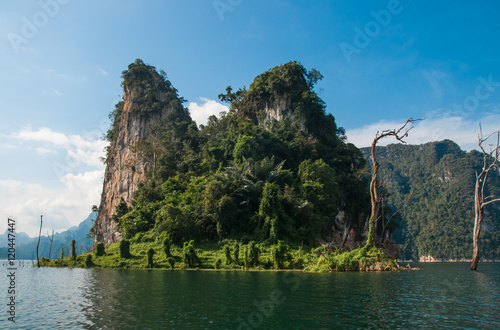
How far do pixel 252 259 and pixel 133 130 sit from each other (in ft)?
161

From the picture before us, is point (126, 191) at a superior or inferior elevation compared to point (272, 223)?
superior

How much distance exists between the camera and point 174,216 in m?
32.6

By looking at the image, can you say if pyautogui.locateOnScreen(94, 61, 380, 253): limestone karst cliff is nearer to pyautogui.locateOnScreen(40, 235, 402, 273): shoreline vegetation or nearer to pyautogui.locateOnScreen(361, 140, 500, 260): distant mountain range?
pyautogui.locateOnScreen(40, 235, 402, 273): shoreline vegetation

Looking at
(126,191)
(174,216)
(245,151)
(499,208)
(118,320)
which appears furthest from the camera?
(499,208)

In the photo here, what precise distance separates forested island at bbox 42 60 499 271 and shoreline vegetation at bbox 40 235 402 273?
0.32ft

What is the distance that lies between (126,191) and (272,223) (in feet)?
133

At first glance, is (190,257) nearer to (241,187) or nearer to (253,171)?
(241,187)

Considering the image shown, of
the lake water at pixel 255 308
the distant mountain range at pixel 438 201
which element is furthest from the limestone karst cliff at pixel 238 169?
the distant mountain range at pixel 438 201

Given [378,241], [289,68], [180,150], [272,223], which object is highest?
[289,68]

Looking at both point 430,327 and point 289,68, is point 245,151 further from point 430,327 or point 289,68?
point 430,327

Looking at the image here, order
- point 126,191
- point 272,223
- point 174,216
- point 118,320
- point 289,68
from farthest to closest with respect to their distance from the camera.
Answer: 1. point 126,191
2. point 289,68
3. point 174,216
4. point 272,223
5. point 118,320

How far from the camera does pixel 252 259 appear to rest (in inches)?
1033

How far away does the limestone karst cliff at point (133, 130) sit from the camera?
61.8 meters

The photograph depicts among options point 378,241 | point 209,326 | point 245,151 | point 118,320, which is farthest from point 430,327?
point 378,241
